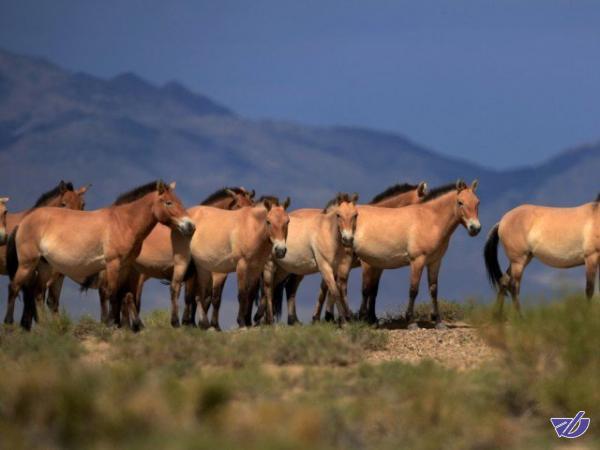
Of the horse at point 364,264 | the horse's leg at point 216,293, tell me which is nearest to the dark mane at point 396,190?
the horse at point 364,264

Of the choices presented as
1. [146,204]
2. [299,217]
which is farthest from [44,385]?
[299,217]

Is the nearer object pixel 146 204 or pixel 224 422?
pixel 224 422

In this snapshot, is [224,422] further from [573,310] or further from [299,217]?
[299,217]

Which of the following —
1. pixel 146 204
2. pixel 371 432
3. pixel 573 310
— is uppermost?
pixel 146 204

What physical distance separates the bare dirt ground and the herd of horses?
73.6 inches

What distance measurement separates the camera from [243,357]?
1563 centimetres

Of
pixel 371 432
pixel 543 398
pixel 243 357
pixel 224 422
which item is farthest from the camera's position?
pixel 243 357

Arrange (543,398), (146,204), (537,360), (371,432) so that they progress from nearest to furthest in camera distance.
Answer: (371,432), (543,398), (537,360), (146,204)

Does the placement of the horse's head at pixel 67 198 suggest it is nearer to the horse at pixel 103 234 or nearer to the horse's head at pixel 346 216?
the horse at pixel 103 234

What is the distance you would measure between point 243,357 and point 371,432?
410cm

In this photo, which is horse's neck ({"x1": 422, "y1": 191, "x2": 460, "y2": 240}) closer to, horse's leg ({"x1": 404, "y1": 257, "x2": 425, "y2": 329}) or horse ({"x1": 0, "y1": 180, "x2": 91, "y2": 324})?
horse's leg ({"x1": 404, "y1": 257, "x2": 425, "y2": 329})

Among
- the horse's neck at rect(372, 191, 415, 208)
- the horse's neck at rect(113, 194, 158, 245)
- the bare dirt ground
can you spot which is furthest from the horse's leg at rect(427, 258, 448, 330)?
the horse's neck at rect(113, 194, 158, 245)

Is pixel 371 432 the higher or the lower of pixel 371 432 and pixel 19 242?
the lower

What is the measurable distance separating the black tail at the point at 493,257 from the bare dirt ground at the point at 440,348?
2.91 m
